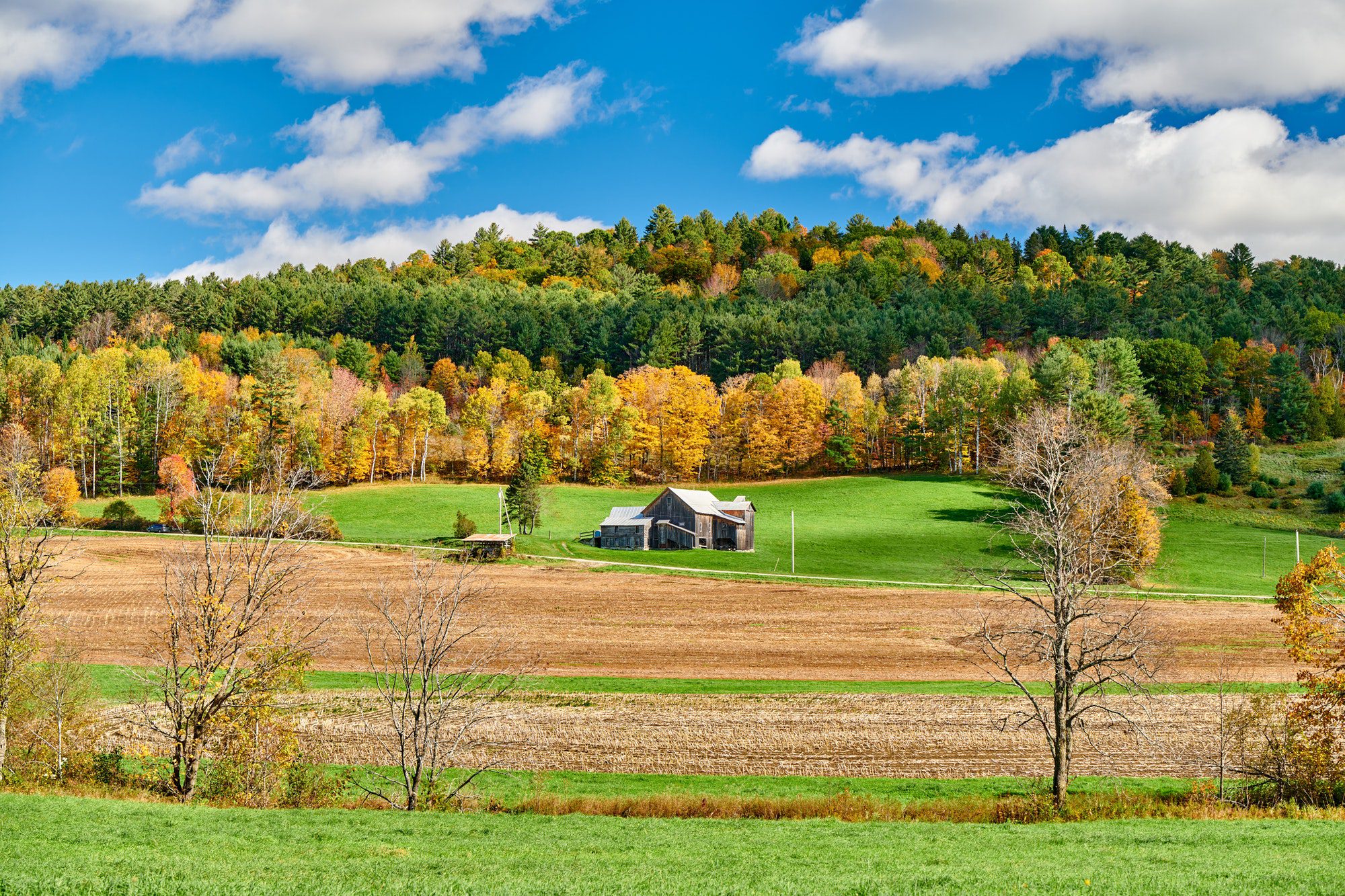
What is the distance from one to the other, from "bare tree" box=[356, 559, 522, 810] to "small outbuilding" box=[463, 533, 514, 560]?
975 centimetres

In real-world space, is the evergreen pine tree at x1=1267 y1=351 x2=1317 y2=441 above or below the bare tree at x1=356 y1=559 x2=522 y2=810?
above

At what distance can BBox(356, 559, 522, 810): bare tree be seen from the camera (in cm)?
2056

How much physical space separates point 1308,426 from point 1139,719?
278ft

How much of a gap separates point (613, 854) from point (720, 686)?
63.6 feet

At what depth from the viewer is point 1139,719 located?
93.7 ft

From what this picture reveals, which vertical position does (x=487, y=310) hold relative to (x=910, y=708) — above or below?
above

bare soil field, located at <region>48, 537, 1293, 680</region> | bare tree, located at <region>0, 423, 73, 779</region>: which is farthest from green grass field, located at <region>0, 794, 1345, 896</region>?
bare soil field, located at <region>48, 537, 1293, 680</region>

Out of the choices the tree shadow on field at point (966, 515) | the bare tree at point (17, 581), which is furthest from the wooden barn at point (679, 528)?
the bare tree at point (17, 581)

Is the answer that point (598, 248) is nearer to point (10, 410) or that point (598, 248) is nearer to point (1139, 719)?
point (10, 410)

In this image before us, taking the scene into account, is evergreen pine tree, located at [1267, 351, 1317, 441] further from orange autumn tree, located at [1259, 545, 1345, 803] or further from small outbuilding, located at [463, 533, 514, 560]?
orange autumn tree, located at [1259, 545, 1345, 803]

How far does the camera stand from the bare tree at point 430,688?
20.6 m

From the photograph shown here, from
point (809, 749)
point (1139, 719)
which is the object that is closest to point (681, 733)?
point (809, 749)

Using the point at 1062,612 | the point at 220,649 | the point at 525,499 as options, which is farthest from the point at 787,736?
the point at 525,499

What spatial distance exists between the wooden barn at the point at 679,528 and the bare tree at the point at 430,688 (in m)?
20.0
